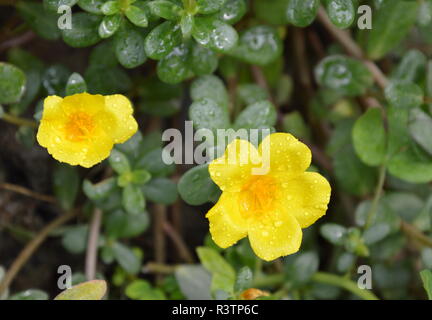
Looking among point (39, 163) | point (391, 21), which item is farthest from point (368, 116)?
point (39, 163)

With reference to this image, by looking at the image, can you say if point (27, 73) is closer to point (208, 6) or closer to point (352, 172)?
point (208, 6)

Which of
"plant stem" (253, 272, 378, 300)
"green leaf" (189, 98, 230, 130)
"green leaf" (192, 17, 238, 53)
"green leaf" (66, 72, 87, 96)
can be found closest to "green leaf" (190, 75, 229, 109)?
"green leaf" (189, 98, 230, 130)

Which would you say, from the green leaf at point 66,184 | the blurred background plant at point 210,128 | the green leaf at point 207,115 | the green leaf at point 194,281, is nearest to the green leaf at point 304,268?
the blurred background plant at point 210,128

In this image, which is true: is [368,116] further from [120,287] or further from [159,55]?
[120,287]

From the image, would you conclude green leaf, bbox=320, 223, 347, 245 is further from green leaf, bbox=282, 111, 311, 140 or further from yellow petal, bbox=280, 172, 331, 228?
green leaf, bbox=282, 111, 311, 140

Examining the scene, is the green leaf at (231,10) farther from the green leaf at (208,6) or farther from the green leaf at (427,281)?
the green leaf at (427,281)
